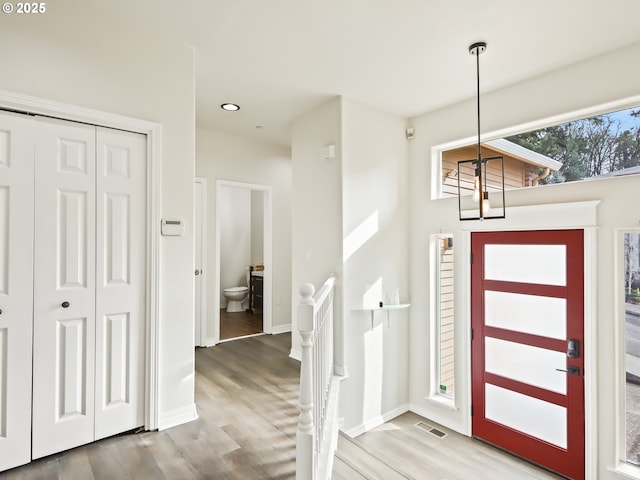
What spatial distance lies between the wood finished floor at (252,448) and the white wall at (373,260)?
35cm

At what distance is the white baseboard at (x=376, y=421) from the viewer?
3.35m

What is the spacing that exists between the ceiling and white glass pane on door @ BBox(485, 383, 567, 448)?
9.36 ft

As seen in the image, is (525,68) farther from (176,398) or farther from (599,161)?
(176,398)

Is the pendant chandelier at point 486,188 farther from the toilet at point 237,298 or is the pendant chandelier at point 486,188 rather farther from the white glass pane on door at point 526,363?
the toilet at point 237,298

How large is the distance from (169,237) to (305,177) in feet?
5.88

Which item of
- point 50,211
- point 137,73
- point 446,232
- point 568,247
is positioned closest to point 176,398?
point 50,211

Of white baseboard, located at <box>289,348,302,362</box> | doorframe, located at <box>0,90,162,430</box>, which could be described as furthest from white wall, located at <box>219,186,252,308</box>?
doorframe, located at <box>0,90,162,430</box>

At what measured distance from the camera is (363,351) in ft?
→ 11.3

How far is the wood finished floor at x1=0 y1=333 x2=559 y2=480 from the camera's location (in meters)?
1.96

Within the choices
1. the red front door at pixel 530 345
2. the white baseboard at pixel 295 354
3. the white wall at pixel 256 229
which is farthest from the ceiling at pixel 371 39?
the white wall at pixel 256 229

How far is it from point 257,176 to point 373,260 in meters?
2.30

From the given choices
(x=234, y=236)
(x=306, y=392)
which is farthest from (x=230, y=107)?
(x=234, y=236)

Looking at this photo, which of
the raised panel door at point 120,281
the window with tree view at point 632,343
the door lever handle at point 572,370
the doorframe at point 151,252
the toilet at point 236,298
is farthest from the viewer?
the toilet at point 236,298

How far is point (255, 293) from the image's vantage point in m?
6.52
